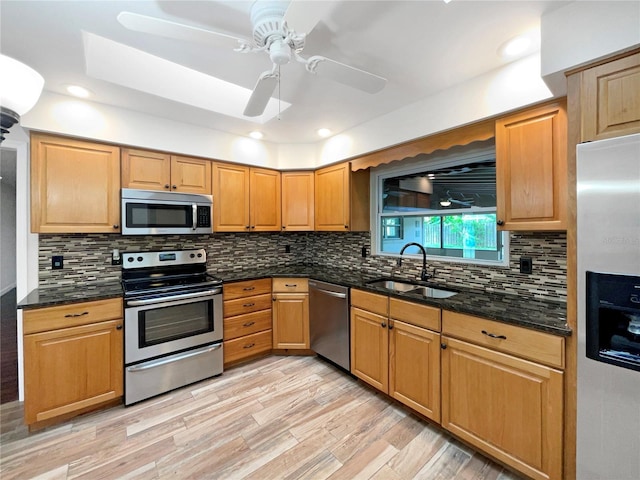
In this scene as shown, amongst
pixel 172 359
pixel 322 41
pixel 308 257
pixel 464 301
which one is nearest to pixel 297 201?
pixel 308 257

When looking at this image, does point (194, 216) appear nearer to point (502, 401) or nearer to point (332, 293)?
point (332, 293)

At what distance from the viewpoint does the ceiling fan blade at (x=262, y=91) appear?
1.44 meters

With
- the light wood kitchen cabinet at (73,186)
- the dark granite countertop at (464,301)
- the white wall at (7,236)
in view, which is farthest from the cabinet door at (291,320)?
the white wall at (7,236)

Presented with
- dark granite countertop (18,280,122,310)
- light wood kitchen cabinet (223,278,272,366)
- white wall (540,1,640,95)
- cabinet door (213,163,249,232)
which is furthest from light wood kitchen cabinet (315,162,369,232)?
dark granite countertop (18,280,122,310)

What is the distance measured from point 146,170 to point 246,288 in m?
1.45

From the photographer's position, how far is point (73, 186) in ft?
7.28

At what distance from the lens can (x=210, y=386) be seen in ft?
8.18

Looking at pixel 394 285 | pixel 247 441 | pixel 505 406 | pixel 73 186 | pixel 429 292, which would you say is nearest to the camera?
pixel 505 406

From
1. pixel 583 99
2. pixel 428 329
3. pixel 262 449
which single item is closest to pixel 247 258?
pixel 262 449

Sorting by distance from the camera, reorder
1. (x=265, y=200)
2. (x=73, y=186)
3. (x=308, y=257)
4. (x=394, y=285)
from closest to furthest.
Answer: (x=73, y=186)
(x=394, y=285)
(x=265, y=200)
(x=308, y=257)

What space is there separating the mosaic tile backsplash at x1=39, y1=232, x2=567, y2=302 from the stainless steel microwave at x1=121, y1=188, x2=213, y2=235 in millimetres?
343

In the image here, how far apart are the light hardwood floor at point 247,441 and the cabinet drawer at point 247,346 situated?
36 cm

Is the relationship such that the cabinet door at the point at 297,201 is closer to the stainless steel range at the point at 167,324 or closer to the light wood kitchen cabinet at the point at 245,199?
the light wood kitchen cabinet at the point at 245,199

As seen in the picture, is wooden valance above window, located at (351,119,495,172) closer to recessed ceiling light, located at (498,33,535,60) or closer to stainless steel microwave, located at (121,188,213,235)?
recessed ceiling light, located at (498,33,535,60)
